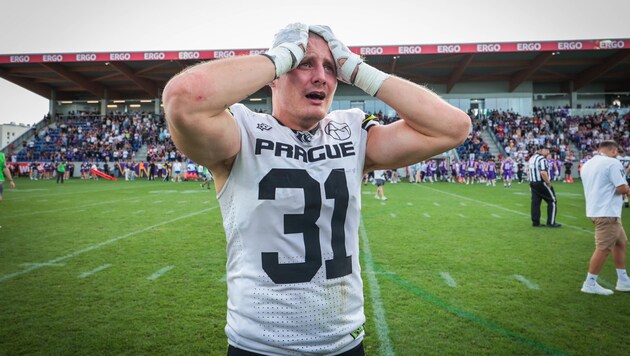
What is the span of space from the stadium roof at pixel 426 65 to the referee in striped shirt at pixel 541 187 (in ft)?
72.8

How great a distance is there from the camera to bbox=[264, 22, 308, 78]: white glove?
59.7 inches

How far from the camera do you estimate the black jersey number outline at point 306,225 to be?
157cm

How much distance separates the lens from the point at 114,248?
7.15 metres

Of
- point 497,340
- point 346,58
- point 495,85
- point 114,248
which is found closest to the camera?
point 346,58

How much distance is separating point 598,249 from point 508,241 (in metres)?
2.81

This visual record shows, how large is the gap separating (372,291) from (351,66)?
12.5 feet

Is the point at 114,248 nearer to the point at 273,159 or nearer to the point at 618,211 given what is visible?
the point at 273,159

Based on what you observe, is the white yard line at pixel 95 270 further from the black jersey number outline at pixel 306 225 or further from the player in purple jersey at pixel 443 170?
the player in purple jersey at pixel 443 170

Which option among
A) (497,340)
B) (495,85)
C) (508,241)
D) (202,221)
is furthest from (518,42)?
(497,340)

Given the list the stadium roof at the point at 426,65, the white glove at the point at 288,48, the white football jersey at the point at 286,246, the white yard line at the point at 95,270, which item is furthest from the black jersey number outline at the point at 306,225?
the stadium roof at the point at 426,65

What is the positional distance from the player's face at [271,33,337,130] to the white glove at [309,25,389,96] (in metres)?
0.03

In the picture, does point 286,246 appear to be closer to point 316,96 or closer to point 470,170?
point 316,96

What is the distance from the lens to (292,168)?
163cm

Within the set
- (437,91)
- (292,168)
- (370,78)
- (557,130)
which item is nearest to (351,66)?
(370,78)
